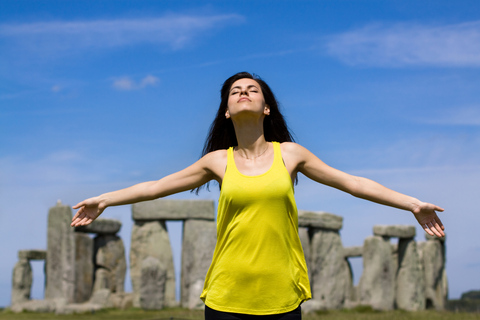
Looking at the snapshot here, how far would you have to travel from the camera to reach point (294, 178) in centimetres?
385

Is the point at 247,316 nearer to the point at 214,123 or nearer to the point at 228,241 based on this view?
the point at 228,241

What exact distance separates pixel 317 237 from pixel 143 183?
12.8 meters

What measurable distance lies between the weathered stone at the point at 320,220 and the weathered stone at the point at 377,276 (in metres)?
1.14

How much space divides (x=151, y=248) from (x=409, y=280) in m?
6.93

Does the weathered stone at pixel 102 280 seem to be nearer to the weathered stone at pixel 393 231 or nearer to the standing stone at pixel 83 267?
the standing stone at pixel 83 267

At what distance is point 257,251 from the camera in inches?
136

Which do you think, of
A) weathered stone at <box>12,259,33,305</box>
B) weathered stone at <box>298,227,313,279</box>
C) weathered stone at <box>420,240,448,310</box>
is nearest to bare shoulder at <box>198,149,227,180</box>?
weathered stone at <box>298,227,313,279</box>

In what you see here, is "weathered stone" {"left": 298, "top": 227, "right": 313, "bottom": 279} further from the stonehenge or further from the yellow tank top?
the yellow tank top

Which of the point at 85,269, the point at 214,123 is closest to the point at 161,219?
the point at 85,269

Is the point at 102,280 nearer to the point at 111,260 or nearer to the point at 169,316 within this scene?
the point at 111,260

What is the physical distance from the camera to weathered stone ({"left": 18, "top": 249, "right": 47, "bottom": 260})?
1848 cm

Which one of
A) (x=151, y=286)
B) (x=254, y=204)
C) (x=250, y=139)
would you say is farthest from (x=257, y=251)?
(x=151, y=286)

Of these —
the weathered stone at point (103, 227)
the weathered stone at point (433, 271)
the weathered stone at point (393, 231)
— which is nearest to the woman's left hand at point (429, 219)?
the weathered stone at point (103, 227)

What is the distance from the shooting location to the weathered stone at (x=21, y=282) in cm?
1770
